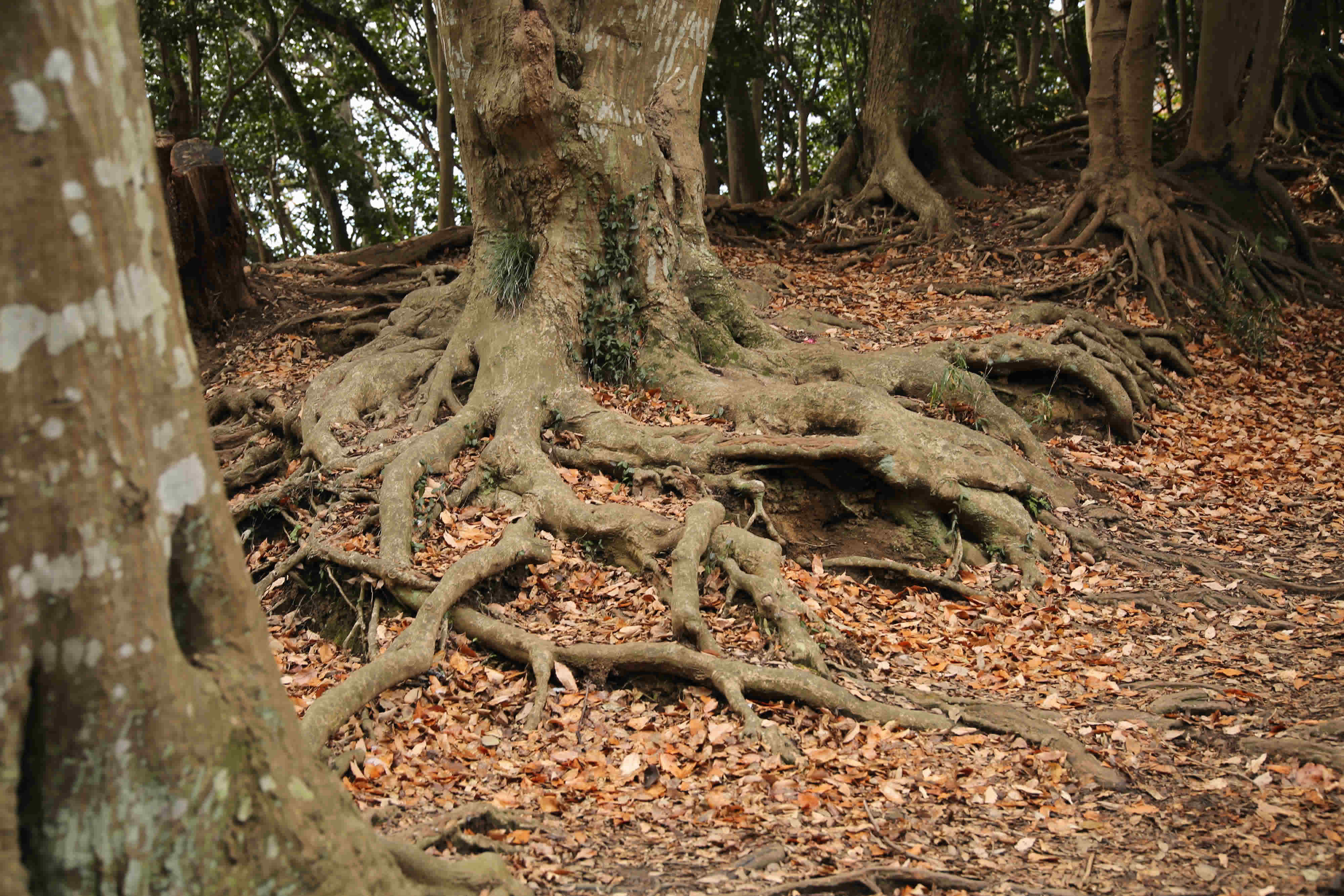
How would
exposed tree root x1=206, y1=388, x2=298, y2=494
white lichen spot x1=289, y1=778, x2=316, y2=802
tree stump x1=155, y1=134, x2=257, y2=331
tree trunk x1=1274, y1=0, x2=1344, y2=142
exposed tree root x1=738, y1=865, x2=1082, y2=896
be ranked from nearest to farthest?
white lichen spot x1=289, y1=778, x2=316, y2=802, exposed tree root x1=738, y1=865, x2=1082, y2=896, exposed tree root x1=206, y1=388, x2=298, y2=494, tree stump x1=155, y1=134, x2=257, y2=331, tree trunk x1=1274, y1=0, x2=1344, y2=142

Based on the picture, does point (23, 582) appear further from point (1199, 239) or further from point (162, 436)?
point (1199, 239)

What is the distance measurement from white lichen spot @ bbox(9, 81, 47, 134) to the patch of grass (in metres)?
5.90

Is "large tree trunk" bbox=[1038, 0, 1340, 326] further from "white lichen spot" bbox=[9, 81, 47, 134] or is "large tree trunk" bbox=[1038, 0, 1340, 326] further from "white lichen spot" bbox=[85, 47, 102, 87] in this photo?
"white lichen spot" bbox=[9, 81, 47, 134]

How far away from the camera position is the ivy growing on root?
318 inches

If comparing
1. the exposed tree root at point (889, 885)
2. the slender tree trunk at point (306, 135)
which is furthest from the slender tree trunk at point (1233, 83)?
the slender tree trunk at point (306, 135)

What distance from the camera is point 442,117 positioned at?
14391mm

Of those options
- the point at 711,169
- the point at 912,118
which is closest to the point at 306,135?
the point at 711,169

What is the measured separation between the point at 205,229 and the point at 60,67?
8.73 m

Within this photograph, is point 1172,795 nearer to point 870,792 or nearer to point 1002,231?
point 870,792

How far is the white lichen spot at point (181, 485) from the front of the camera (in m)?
2.32

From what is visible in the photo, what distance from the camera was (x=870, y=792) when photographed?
4.19m

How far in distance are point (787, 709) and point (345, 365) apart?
5150 mm

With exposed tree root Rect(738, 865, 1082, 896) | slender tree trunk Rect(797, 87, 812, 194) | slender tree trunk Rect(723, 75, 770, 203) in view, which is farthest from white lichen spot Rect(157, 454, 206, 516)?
Answer: slender tree trunk Rect(797, 87, 812, 194)

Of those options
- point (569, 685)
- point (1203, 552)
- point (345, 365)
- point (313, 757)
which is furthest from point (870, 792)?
point (345, 365)
